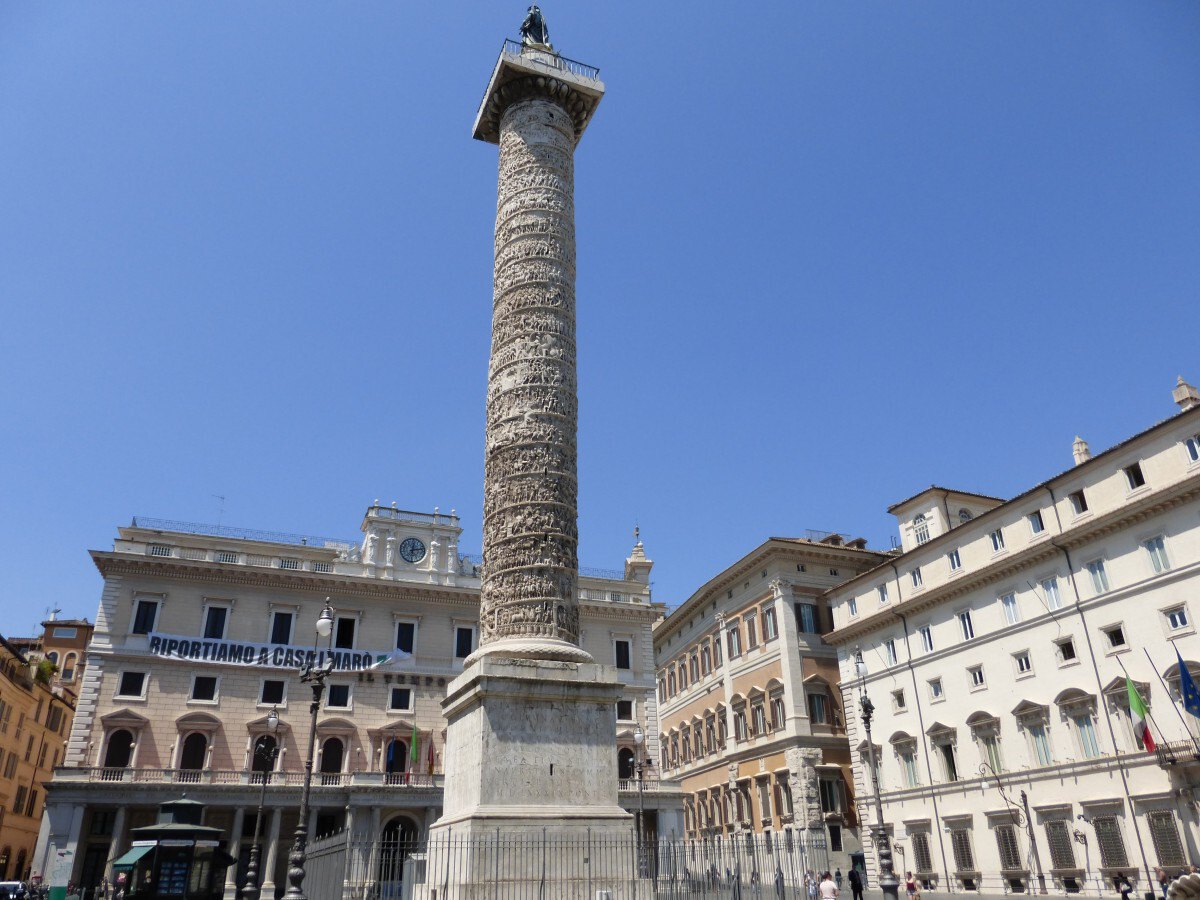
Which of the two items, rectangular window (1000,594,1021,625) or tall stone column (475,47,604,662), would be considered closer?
tall stone column (475,47,604,662)

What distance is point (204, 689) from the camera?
1123 inches

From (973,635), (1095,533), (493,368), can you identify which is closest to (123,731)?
(493,368)

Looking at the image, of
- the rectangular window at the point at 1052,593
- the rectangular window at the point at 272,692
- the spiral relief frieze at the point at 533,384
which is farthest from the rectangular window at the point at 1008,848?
the rectangular window at the point at 272,692

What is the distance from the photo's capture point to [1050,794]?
858 inches

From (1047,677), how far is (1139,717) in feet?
8.88

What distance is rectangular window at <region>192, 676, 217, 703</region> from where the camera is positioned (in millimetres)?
28344

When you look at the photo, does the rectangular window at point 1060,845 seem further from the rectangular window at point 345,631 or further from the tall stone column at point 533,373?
the rectangular window at point 345,631

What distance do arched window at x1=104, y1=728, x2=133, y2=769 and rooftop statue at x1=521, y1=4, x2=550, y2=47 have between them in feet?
76.6

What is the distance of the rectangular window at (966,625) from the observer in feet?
82.6

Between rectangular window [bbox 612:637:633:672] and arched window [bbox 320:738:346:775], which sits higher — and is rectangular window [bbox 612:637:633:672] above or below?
above

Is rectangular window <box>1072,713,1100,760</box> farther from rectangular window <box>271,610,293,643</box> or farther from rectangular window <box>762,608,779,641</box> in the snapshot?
rectangular window <box>271,610,293,643</box>

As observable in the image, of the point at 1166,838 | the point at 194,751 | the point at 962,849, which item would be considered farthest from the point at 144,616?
the point at 1166,838

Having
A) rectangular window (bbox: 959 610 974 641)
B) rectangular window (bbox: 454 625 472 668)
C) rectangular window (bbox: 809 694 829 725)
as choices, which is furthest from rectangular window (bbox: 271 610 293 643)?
rectangular window (bbox: 959 610 974 641)

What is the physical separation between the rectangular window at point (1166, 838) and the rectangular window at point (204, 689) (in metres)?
25.9
